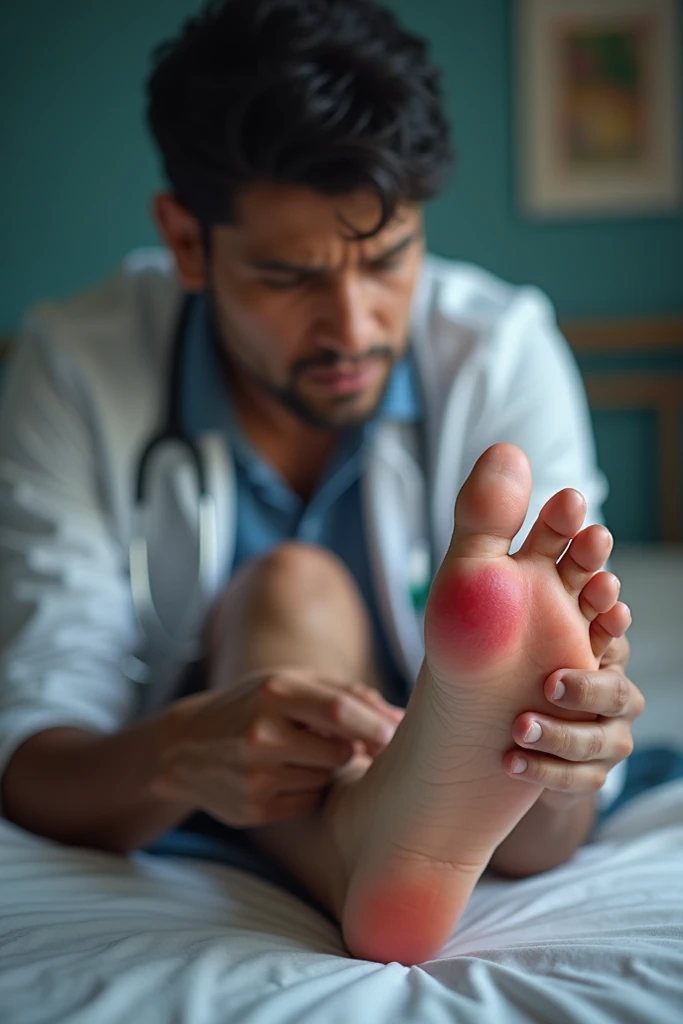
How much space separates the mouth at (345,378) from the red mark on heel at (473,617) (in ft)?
1.51

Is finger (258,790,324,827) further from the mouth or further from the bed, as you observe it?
the mouth

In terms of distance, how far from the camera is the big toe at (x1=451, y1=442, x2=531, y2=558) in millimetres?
467

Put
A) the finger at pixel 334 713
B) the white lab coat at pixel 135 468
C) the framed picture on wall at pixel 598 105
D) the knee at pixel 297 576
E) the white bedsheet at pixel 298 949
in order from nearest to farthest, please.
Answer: the white bedsheet at pixel 298 949
the finger at pixel 334 713
the knee at pixel 297 576
the white lab coat at pixel 135 468
the framed picture on wall at pixel 598 105

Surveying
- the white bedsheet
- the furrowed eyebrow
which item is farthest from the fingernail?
the furrowed eyebrow

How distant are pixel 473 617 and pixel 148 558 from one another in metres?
0.56

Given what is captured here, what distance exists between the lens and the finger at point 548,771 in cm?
49

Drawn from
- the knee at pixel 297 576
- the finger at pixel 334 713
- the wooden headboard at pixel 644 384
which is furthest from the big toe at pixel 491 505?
the wooden headboard at pixel 644 384

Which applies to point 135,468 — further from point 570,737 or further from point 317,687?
point 570,737

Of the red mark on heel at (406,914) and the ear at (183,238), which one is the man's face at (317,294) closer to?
the ear at (183,238)

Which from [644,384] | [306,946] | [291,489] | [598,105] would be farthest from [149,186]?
[306,946]

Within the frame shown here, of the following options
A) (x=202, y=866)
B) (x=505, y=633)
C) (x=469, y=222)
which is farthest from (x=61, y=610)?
(x=469, y=222)

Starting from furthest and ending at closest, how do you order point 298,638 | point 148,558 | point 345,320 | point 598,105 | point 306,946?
point 598,105
point 148,558
point 345,320
point 298,638
point 306,946

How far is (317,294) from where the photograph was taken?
87 centimetres

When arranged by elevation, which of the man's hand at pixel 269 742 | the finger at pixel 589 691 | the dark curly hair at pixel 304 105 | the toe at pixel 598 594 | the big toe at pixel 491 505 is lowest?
the man's hand at pixel 269 742
